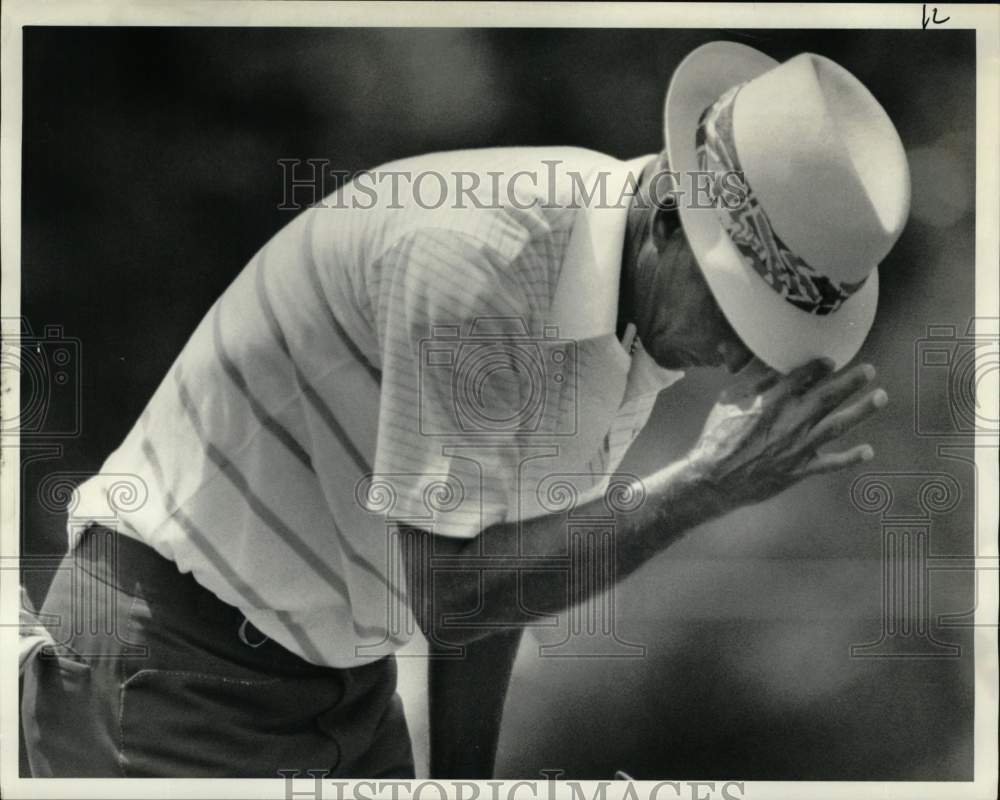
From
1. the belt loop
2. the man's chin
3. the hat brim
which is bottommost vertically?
the belt loop

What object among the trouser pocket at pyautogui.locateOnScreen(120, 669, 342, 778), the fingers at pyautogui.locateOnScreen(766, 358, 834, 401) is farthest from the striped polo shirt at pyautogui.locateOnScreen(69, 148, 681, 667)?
the fingers at pyautogui.locateOnScreen(766, 358, 834, 401)

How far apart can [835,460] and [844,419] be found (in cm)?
10

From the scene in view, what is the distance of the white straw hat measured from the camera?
2.43m

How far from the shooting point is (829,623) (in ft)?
8.63

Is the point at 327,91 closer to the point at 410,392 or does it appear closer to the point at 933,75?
the point at 410,392

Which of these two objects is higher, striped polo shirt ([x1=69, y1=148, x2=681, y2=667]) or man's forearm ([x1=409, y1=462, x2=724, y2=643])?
striped polo shirt ([x1=69, y1=148, x2=681, y2=667])

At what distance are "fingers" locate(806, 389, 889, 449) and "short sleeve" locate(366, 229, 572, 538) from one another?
0.60 m

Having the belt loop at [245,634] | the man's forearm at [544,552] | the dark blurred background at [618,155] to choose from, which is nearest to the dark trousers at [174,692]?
the belt loop at [245,634]

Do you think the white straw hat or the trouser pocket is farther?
the trouser pocket

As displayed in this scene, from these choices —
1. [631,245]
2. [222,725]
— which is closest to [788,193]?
[631,245]

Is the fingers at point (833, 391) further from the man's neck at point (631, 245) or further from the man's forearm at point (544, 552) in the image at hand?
the man's neck at point (631, 245)

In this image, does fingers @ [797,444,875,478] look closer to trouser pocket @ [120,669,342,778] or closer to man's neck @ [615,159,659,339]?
man's neck @ [615,159,659,339]

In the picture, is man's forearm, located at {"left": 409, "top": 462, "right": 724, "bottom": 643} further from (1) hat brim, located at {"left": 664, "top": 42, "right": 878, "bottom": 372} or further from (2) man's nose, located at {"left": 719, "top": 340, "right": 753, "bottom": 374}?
(1) hat brim, located at {"left": 664, "top": 42, "right": 878, "bottom": 372}

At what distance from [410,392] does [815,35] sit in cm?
127
